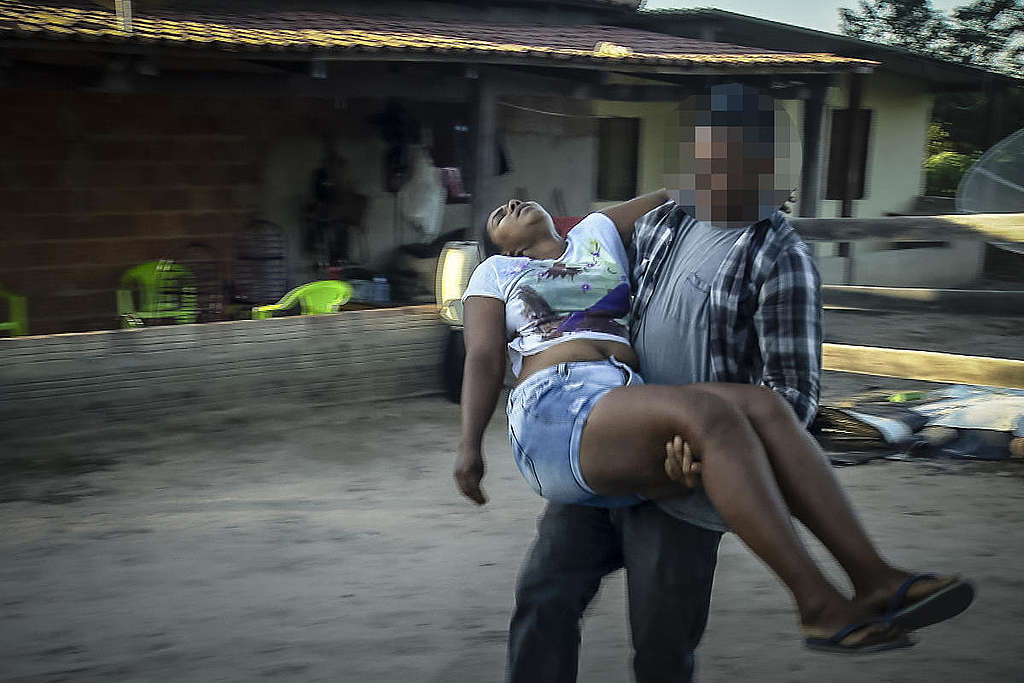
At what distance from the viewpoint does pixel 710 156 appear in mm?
2166

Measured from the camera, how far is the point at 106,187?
8.82 meters

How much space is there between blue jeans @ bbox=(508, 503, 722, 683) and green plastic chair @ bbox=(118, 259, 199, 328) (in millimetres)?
6402

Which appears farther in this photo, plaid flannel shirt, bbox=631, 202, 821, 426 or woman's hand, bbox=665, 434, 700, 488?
plaid flannel shirt, bbox=631, 202, 821, 426

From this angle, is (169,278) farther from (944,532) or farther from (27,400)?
(944,532)

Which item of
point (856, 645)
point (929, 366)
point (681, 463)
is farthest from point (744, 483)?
point (929, 366)

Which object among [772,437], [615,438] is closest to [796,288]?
[772,437]

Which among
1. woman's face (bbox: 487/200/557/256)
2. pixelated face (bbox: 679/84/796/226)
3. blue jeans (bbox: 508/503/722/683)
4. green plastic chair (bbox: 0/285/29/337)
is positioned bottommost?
green plastic chair (bbox: 0/285/29/337)

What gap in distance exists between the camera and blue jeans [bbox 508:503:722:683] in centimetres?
228

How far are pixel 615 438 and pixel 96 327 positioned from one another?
7612 millimetres

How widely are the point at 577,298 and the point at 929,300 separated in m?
6.11

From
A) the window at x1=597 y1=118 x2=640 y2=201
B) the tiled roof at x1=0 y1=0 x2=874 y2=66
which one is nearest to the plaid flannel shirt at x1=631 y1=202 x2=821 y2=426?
the tiled roof at x1=0 y1=0 x2=874 y2=66

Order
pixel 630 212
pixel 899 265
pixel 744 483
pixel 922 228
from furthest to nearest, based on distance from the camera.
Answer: pixel 899 265, pixel 922 228, pixel 630 212, pixel 744 483

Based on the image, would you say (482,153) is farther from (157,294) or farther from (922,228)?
(922,228)

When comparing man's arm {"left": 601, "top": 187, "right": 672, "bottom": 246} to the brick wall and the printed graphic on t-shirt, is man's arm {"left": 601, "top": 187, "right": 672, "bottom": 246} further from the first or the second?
the brick wall
